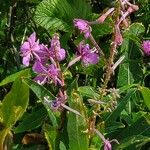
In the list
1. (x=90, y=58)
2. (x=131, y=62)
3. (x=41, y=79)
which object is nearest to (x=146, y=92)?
(x=90, y=58)

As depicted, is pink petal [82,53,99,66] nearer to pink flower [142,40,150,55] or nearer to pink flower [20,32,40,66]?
pink flower [20,32,40,66]

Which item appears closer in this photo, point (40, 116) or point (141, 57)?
point (40, 116)

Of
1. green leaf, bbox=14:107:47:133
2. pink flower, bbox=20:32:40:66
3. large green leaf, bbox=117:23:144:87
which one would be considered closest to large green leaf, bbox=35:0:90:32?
large green leaf, bbox=117:23:144:87

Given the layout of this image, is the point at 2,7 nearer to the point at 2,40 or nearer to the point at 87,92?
the point at 2,40

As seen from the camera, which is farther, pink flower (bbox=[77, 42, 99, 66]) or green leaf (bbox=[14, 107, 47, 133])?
green leaf (bbox=[14, 107, 47, 133])

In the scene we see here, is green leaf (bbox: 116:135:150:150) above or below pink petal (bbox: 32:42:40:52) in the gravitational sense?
below

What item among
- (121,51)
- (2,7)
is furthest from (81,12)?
(2,7)

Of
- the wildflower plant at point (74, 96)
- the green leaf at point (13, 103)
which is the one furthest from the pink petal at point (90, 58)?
the green leaf at point (13, 103)
